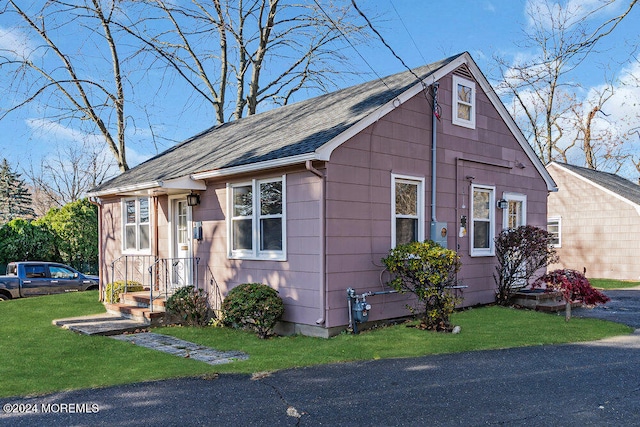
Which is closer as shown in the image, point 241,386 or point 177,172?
point 241,386

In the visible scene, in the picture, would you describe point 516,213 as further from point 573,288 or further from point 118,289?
point 118,289

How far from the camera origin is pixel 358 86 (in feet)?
40.0

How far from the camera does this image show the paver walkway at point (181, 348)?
718 centimetres

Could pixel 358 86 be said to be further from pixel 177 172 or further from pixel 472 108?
pixel 177 172

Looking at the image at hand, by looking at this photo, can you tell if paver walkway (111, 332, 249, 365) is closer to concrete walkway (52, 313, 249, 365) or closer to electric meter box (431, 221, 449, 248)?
concrete walkway (52, 313, 249, 365)

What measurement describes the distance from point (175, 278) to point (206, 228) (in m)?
1.95

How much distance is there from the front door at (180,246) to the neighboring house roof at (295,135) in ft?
2.91

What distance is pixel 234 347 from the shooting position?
791cm

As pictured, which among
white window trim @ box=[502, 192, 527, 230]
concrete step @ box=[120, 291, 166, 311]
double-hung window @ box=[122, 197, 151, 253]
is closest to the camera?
concrete step @ box=[120, 291, 166, 311]

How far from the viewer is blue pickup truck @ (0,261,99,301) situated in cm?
1559

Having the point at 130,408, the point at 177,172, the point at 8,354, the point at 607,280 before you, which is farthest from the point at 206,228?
the point at 607,280

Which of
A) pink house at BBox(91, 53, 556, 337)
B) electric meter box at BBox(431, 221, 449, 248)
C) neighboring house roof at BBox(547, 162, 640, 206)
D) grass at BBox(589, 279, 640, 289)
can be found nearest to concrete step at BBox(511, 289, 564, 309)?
pink house at BBox(91, 53, 556, 337)

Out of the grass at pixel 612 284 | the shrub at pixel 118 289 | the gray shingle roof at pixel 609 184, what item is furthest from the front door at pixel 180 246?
the gray shingle roof at pixel 609 184

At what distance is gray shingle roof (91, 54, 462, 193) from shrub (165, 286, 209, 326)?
8.08ft
